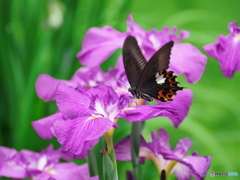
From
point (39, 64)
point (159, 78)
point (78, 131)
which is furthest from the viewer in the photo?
point (39, 64)

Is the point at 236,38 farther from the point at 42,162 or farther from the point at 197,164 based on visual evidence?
the point at 42,162

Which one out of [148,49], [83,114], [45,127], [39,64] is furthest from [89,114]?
[39,64]

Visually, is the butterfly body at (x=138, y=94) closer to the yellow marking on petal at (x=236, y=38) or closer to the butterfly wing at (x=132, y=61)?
the butterfly wing at (x=132, y=61)

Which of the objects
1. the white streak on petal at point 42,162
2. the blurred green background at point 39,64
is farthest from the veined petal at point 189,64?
the blurred green background at point 39,64

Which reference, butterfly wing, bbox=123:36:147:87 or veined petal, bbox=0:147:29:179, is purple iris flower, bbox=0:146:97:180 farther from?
butterfly wing, bbox=123:36:147:87

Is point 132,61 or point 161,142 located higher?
point 132,61

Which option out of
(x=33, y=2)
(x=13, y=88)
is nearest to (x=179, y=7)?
(x=33, y=2)

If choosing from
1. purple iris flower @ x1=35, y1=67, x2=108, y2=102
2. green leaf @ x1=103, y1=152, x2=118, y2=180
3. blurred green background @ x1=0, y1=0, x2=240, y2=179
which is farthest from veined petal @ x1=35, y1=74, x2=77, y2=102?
blurred green background @ x1=0, y1=0, x2=240, y2=179
